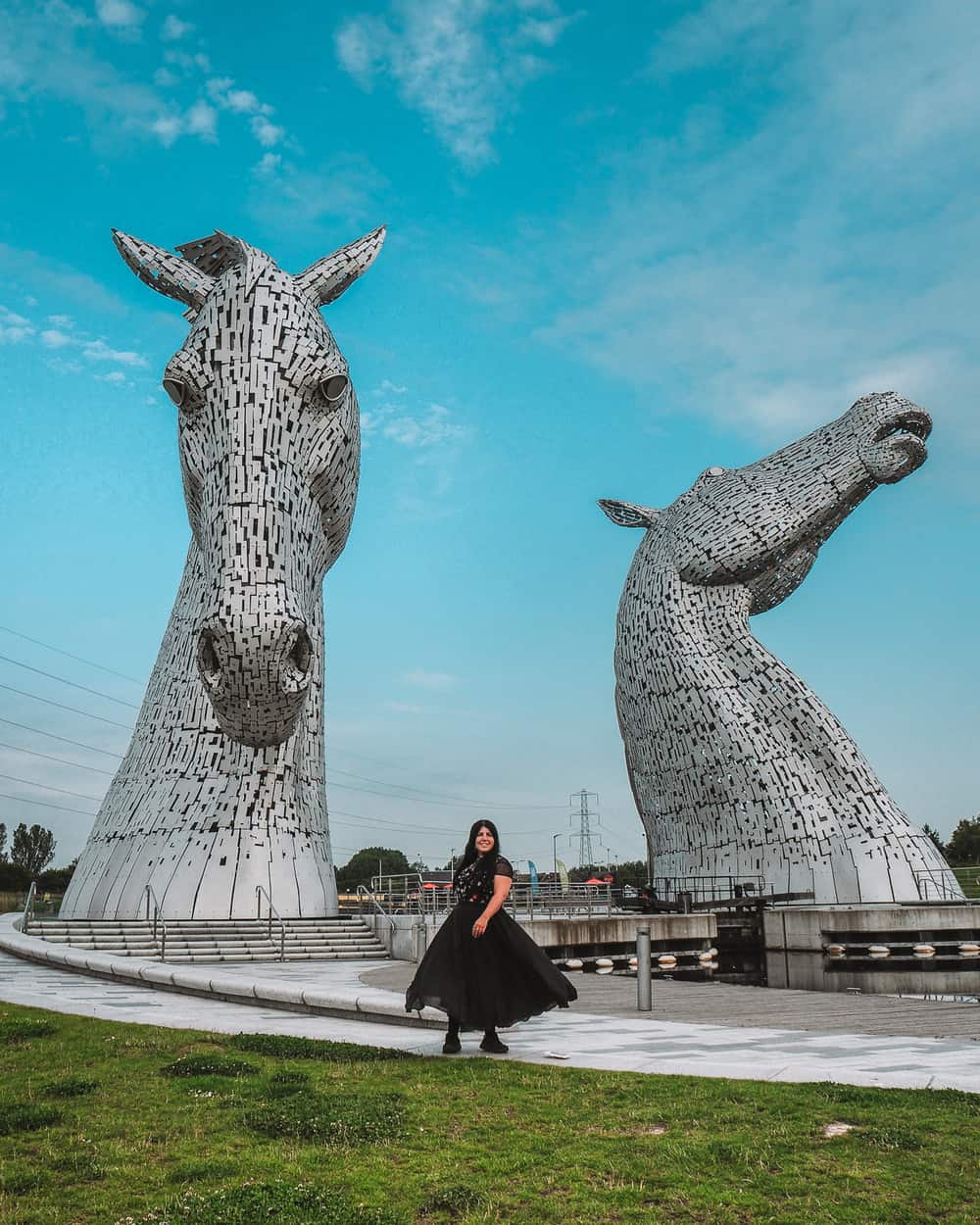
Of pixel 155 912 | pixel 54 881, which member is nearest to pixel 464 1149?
pixel 155 912

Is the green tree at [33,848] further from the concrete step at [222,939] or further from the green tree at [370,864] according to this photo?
the concrete step at [222,939]

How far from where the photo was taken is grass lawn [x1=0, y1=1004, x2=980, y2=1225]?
360 centimetres

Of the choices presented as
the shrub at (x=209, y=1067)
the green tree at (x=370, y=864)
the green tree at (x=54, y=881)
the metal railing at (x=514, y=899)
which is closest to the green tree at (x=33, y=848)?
the green tree at (x=54, y=881)

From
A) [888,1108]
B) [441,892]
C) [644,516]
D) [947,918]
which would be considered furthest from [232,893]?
[644,516]

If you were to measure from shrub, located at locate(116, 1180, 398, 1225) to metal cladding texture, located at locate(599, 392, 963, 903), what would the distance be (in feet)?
62.8

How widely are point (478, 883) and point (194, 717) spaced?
1161cm

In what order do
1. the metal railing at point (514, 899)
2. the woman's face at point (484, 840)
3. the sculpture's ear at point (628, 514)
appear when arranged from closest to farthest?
the woman's face at point (484, 840) < the metal railing at point (514, 899) < the sculpture's ear at point (628, 514)

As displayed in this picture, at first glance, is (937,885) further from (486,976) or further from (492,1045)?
(486,976)

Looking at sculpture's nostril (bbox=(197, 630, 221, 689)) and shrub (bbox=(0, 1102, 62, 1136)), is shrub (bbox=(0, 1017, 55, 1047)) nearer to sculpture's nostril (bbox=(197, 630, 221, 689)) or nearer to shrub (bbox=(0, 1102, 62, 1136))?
shrub (bbox=(0, 1102, 62, 1136))

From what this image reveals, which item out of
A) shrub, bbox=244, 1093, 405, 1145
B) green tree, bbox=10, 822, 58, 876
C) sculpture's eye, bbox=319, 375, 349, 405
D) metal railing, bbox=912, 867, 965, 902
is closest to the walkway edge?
shrub, bbox=244, 1093, 405, 1145

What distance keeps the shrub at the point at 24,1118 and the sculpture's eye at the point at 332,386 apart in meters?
11.6

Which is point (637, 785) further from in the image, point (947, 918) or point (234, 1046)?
point (234, 1046)

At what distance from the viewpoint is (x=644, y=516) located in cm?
2827

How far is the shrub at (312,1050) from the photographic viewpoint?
632cm
